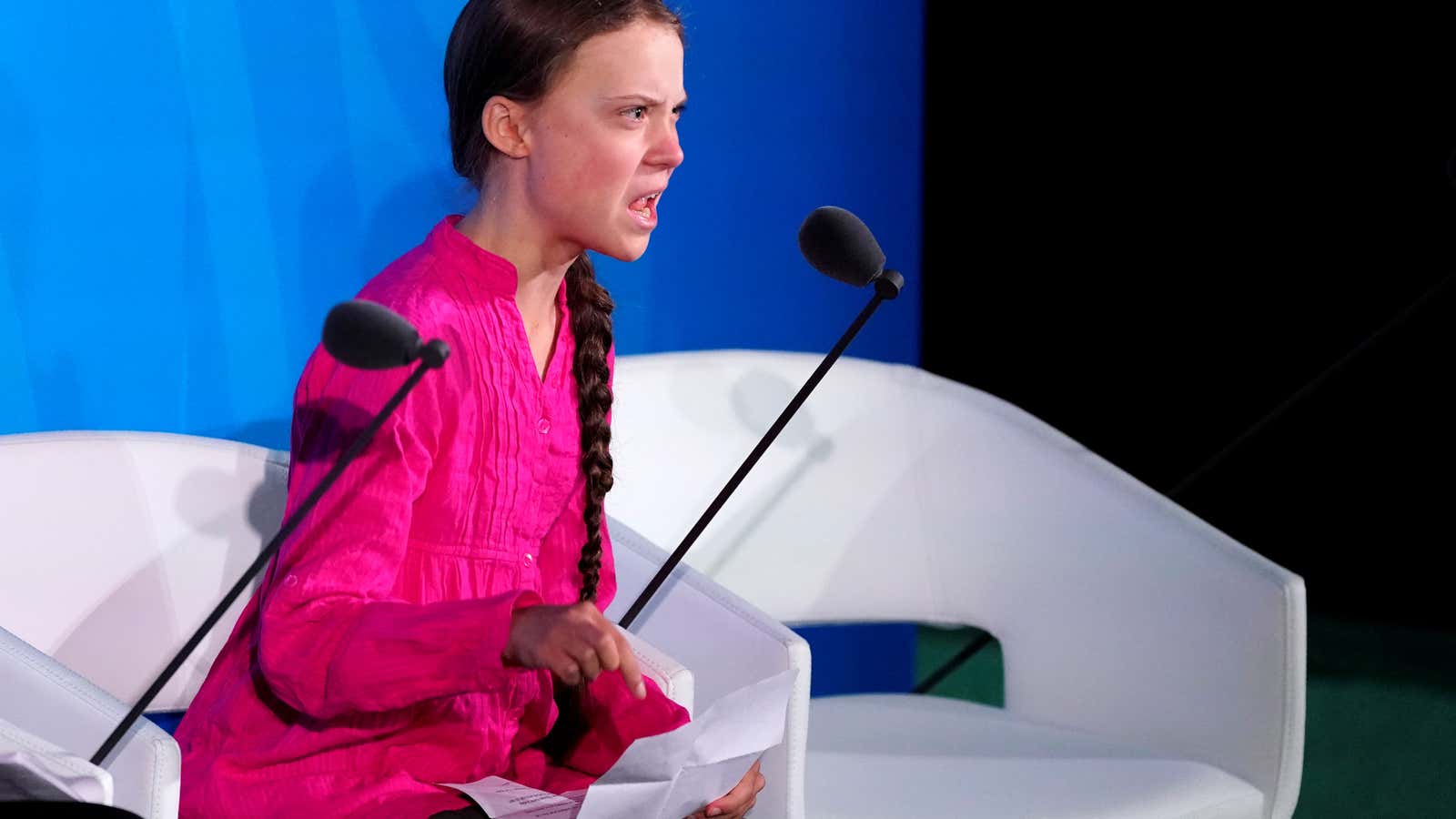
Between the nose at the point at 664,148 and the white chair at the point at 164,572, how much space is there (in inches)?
18.1

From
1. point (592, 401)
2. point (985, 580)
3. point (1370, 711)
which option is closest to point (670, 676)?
point (592, 401)

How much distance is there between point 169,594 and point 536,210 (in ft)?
2.05

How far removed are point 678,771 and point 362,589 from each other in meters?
0.27

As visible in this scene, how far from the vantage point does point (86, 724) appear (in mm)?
1322

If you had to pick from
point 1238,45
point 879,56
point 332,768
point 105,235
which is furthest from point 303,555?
point 1238,45

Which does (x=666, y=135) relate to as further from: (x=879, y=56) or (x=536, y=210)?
(x=879, y=56)

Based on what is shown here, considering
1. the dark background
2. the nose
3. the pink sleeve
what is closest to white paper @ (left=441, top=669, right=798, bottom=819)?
the pink sleeve

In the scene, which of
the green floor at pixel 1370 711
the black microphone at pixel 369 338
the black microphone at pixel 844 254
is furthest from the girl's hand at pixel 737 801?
the green floor at pixel 1370 711

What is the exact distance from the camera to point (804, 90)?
268cm

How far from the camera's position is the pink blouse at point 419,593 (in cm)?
124

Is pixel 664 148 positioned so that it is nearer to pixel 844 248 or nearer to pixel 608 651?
pixel 844 248

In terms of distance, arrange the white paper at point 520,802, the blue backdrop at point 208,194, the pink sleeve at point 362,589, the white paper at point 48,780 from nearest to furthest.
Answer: the white paper at point 48,780, the pink sleeve at point 362,589, the white paper at point 520,802, the blue backdrop at point 208,194

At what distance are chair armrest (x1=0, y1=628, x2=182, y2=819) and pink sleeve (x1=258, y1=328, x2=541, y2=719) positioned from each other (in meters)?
0.10

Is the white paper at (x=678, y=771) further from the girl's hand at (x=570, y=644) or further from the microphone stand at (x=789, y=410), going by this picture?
the microphone stand at (x=789, y=410)
